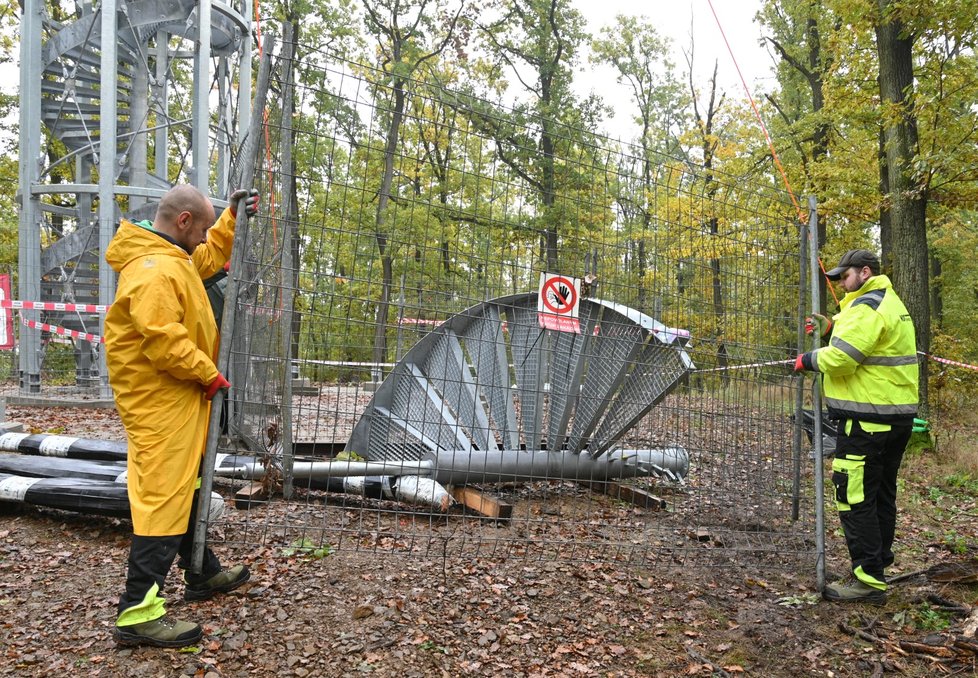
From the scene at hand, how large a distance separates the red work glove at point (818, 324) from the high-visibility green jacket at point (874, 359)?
0.94ft

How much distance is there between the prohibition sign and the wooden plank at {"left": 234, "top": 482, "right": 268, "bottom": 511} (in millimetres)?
2397

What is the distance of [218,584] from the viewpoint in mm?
3375

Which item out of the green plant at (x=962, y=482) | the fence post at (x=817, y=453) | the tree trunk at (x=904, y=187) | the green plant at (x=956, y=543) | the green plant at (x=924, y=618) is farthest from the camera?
the tree trunk at (x=904, y=187)

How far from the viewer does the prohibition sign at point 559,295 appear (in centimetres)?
374

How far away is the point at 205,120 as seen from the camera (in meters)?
11.1

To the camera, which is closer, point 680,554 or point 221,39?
point 680,554

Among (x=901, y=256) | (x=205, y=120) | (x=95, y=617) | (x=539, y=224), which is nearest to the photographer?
(x=95, y=617)

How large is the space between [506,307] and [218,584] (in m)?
2.19

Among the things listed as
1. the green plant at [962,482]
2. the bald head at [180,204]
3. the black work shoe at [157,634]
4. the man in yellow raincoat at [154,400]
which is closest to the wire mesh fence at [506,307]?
the bald head at [180,204]

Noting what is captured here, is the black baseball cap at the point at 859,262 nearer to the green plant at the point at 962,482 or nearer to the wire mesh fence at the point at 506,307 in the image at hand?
the wire mesh fence at the point at 506,307

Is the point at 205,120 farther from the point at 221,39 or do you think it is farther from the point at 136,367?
the point at 136,367

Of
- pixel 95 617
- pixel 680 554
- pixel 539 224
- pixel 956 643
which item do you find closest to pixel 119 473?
pixel 95 617

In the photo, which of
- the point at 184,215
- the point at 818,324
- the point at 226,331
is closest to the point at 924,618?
the point at 818,324

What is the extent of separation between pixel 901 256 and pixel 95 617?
9.15 meters
